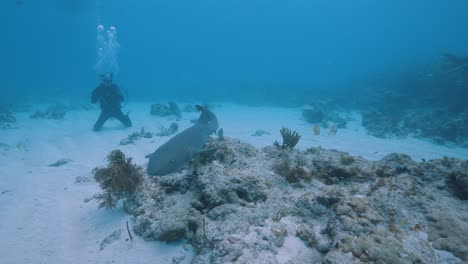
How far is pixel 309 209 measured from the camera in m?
3.70

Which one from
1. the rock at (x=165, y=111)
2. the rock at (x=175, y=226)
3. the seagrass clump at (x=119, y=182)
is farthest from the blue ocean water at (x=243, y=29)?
the rock at (x=175, y=226)

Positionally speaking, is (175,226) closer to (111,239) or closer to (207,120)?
(111,239)

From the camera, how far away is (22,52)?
110 meters

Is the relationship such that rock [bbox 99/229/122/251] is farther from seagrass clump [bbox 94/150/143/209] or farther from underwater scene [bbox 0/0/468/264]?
seagrass clump [bbox 94/150/143/209]

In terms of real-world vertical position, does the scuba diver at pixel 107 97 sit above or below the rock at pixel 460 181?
above

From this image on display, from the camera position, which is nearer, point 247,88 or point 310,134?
point 310,134

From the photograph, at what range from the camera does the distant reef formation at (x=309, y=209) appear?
9.44 ft

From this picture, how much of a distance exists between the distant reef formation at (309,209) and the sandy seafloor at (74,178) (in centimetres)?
30

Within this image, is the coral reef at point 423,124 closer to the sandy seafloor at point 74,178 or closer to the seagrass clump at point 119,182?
the sandy seafloor at point 74,178

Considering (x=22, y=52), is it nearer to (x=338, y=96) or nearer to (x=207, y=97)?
(x=207, y=97)

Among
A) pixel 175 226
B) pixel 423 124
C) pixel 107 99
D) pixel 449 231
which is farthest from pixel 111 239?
pixel 423 124

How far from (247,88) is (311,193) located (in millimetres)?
35580

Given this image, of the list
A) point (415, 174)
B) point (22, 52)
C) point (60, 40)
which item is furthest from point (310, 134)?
point (60, 40)

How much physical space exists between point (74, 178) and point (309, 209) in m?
7.24
